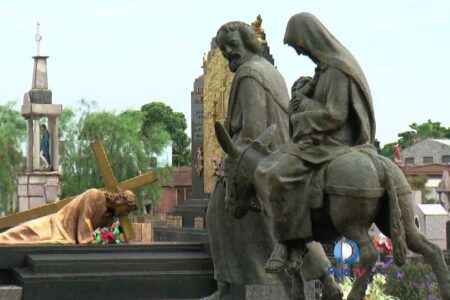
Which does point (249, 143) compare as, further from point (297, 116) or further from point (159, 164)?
point (159, 164)

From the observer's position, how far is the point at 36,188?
32.7m

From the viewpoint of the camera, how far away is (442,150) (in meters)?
91.2

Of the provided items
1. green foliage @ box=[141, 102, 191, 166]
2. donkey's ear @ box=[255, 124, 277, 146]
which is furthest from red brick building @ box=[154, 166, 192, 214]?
donkey's ear @ box=[255, 124, 277, 146]

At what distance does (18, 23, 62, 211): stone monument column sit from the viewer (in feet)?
106

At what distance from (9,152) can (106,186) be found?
3600cm

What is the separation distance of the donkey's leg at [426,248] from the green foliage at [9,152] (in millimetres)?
40361

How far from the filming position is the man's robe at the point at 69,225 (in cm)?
1218

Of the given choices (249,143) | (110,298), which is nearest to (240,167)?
(249,143)

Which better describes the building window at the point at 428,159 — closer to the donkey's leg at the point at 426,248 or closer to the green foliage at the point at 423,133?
the green foliage at the point at 423,133

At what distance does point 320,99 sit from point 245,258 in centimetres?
214

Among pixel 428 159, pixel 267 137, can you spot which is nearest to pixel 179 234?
pixel 267 137

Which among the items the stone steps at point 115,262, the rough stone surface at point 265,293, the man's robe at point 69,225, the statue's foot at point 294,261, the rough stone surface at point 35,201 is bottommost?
the rough stone surface at point 265,293

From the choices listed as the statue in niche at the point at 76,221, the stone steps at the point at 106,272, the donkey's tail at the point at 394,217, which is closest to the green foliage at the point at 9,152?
the statue in niche at the point at 76,221

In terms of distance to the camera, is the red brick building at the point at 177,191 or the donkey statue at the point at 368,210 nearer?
the donkey statue at the point at 368,210
